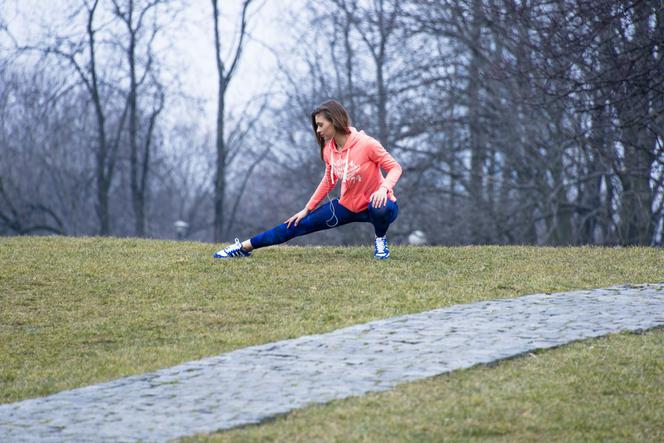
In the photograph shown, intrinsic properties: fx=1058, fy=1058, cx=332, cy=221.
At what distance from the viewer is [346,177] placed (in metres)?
11.5

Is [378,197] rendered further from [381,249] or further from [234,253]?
[234,253]

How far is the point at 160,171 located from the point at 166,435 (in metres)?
52.6

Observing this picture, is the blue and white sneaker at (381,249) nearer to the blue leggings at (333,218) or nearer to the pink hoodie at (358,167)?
the blue leggings at (333,218)

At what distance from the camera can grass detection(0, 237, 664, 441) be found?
605 cm

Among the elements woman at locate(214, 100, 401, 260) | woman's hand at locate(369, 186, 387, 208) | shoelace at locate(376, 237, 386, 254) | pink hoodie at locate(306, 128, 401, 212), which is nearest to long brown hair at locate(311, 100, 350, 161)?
woman at locate(214, 100, 401, 260)

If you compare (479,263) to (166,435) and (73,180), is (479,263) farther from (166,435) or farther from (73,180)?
(73,180)

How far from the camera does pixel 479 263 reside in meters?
12.2

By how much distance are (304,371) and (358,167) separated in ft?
15.3

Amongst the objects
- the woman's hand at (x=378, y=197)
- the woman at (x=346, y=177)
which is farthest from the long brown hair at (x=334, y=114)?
the woman's hand at (x=378, y=197)

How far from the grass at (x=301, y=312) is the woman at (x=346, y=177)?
52 centimetres

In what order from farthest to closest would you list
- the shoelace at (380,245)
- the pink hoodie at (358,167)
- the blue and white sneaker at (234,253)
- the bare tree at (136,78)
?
the bare tree at (136,78)
the blue and white sneaker at (234,253)
the shoelace at (380,245)
the pink hoodie at (358,167)

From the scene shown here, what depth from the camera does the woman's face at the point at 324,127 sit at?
1130 cm

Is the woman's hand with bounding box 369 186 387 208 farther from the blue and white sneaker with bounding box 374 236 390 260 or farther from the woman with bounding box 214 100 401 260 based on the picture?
the blue and white sneaker with bounding box 374 236 390 260

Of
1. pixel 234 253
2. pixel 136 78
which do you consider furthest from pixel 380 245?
pixel 136 78
